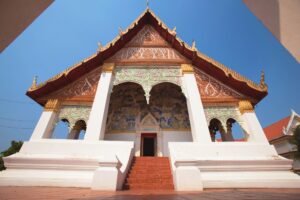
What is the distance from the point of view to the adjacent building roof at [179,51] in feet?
19.7

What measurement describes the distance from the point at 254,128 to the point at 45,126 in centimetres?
648

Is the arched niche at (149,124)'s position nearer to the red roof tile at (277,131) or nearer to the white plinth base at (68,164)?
the white plinth base at (68,164)

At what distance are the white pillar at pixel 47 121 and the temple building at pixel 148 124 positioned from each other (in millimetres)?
30

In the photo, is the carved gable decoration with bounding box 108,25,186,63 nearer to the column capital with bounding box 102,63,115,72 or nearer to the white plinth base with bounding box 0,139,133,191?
the column capital with bounding box 102,63,115,72

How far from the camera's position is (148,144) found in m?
8.72

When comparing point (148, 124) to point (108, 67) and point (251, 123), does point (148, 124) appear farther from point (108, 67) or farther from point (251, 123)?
point (251, 123)

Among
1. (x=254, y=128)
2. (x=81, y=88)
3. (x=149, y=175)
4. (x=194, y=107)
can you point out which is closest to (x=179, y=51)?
(x=194, y=107)

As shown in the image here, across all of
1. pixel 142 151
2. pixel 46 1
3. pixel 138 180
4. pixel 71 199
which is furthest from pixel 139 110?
pixel 46 1

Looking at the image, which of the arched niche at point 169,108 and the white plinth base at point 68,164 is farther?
the arched niche at point 169,108

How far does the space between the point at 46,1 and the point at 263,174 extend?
17.8 feet

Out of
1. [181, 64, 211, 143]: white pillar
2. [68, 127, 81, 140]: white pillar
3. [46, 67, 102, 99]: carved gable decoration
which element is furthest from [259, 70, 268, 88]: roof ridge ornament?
[68, 127, 81, 140]: white pillar

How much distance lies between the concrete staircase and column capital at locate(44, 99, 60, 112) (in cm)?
320

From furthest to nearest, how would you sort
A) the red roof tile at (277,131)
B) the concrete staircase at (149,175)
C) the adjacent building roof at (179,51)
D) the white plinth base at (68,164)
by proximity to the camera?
the red roof tile at (277,131), the adjacent building roof at (179,51), the concrete staircase at (149,175), the white plinth base at (68,164)

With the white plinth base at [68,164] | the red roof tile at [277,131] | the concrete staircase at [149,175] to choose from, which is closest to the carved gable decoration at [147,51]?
the white plinth base at [68,164]
